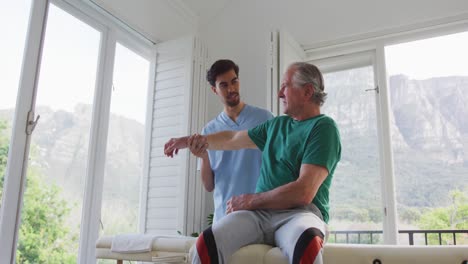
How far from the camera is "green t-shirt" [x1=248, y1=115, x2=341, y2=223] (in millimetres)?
1293

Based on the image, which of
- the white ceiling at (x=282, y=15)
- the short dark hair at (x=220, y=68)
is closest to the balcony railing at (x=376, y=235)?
the white ceiling at (x=282, y=15)

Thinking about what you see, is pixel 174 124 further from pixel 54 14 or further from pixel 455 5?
pixel 455 5

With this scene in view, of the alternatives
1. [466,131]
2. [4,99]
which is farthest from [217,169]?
[466,131]

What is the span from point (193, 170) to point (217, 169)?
0.89m

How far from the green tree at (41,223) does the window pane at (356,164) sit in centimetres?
177

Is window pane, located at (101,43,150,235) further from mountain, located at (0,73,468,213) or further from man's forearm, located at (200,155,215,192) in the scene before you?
man's forearm, located at (200,155,215,192)

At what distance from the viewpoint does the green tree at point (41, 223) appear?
2129mm

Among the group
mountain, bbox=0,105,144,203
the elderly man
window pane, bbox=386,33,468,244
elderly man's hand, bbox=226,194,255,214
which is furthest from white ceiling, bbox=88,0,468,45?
elderly man's hand, bbox=226,194,255,214

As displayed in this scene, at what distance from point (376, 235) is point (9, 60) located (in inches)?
96.4

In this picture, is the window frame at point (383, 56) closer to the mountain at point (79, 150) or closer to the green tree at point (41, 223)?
the mountain at point (79, 150)

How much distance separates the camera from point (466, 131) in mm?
2926

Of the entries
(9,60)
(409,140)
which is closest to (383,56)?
(409,140)

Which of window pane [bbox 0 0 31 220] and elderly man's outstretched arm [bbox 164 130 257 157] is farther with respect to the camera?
window pane [bbox 0 0 31 220]

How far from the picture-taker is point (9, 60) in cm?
212
